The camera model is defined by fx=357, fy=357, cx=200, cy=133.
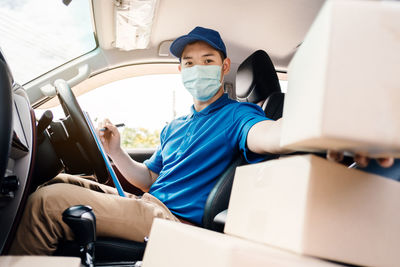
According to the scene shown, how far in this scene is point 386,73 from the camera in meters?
0.46

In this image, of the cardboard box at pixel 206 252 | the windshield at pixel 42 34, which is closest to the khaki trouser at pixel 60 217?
the cardboard box at pixel 206 252

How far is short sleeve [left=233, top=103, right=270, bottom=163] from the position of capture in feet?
3.89

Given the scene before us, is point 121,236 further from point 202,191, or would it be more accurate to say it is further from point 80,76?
point 80,76

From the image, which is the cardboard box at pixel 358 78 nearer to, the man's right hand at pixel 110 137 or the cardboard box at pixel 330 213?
the cardboard box at pixel 330 213

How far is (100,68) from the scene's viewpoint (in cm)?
219

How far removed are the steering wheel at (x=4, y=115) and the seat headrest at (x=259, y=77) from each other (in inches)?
50.8

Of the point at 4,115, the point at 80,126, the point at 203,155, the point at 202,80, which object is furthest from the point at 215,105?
the point at 4,115

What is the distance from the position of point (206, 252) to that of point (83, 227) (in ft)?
1.27

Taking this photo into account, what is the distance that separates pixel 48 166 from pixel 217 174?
0.58 meters

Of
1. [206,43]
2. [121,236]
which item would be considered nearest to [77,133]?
[121,236]

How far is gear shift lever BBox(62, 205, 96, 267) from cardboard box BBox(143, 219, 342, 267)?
0.18 metres

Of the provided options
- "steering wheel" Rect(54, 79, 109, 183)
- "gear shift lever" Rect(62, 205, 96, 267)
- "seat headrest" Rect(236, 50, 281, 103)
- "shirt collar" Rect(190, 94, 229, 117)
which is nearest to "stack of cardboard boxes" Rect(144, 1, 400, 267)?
"gear shift lever" Rect(62, 205, 96, 267)

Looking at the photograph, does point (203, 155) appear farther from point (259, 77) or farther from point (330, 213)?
point (330, 213)

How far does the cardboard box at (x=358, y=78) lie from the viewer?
0.45m
